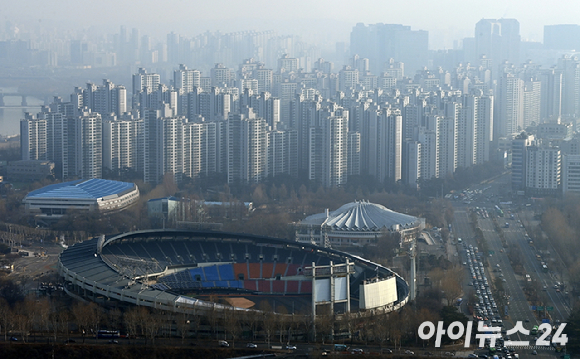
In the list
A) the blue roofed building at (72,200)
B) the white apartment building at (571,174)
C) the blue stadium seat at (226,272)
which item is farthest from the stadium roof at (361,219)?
the white apartment building at (571,174)

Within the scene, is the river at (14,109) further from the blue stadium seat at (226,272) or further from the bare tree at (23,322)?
the bare tree at (23,322)

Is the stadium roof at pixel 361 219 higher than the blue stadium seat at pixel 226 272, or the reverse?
the stadium roof at pixel 361 219

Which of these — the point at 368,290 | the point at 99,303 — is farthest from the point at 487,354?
the point at 99,303

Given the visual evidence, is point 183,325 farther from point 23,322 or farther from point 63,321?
point 23,322

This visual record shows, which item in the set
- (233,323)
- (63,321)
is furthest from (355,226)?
(63,321)

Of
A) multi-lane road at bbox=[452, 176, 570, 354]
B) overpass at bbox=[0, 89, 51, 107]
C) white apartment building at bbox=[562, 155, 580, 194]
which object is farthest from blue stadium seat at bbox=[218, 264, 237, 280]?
overpass at bbox=[0, 89, 51, 107]
